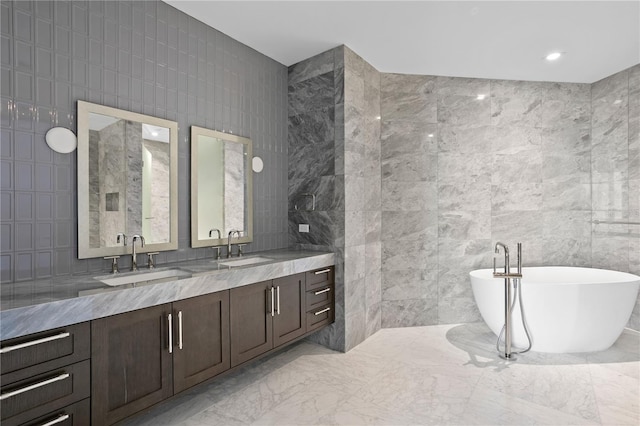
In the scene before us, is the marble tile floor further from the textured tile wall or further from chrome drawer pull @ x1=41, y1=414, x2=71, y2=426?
the textured tile wall

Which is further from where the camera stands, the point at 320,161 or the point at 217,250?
the point at 320,161

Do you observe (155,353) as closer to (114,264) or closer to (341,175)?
(114,264)

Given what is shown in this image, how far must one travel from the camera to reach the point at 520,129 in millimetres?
3947

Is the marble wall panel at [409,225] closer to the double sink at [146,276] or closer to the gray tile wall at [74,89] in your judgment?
the gray tile wall at [74,89]

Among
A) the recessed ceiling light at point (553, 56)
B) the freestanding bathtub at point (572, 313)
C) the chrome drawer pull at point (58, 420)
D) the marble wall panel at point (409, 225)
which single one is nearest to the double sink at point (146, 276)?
the chrome drawer pull at point (58, 420)

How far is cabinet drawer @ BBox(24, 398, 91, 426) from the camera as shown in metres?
1.37

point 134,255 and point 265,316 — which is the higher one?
point 134,255

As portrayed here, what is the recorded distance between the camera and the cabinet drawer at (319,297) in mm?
2840

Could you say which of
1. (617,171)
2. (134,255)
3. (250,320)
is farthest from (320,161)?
(617,171)

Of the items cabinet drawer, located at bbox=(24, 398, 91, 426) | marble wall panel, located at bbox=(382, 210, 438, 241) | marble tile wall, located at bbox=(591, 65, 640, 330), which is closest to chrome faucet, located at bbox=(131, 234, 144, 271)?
cabinet drawer, located at bbox=(24, 398, 91, 426)

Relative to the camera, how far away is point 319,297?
9.67 feet

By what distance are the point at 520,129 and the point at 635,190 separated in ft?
4.12

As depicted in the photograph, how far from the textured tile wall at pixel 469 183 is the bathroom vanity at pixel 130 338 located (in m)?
1.73

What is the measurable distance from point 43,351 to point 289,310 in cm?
156
